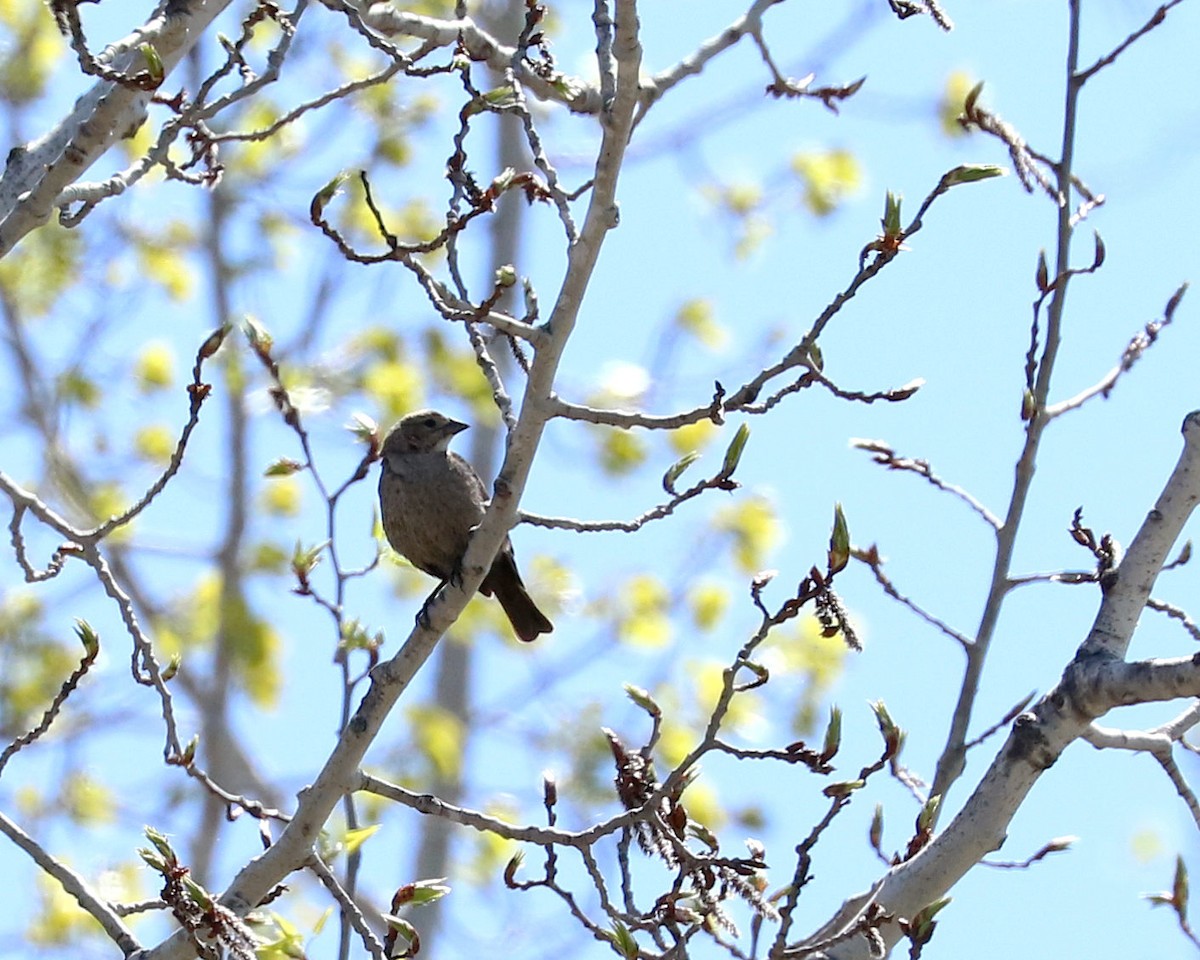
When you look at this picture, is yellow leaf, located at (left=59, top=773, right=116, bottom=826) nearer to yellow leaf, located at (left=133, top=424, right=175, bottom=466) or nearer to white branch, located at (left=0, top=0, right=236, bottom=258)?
yellow leaf, located at (left=133, top=424, right=175, bottom=466)

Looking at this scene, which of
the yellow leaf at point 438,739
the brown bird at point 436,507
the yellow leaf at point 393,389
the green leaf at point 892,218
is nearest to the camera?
the green leaf at point 892,218

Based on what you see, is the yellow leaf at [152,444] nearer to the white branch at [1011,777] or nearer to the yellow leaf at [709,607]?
the yellow leaf at [709,607]

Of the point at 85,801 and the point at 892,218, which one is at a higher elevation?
the point at 85,801

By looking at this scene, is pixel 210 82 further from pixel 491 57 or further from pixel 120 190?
pixel 491 57

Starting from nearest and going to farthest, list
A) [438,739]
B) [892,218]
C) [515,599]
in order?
[892,218]
[515,599]
[438,739]

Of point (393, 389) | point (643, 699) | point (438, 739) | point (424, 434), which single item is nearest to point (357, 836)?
point (643, 699)

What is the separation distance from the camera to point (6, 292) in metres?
12.0

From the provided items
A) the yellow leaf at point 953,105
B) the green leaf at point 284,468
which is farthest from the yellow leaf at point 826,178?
the green leaf at point 284,468

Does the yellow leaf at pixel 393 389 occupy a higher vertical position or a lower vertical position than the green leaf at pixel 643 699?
higher

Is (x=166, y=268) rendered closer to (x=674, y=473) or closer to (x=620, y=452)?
(x=620, y=452)

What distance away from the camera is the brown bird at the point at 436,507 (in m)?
6.11

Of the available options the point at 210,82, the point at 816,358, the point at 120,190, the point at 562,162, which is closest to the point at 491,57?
the point at 210,82

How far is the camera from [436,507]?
6.13 metres

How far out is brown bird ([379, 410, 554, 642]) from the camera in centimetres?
611
